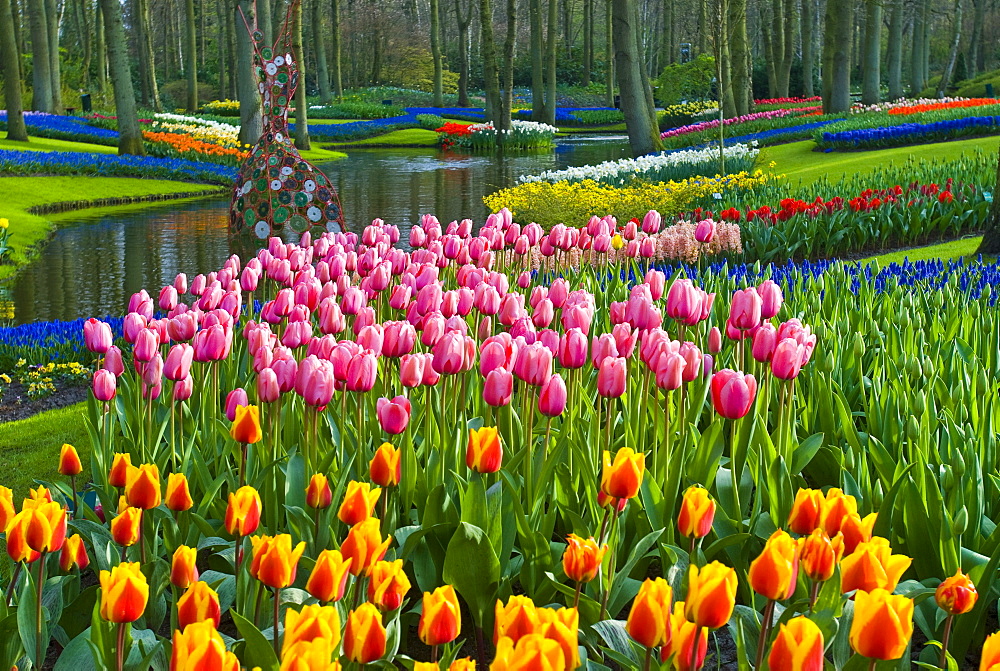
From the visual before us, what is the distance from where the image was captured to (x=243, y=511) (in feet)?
6.80

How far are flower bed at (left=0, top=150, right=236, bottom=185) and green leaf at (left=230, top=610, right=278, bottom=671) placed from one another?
1883 cm

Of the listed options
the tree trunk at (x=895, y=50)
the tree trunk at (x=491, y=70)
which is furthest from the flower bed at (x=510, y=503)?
the tree trunk at (x=895, y=50)

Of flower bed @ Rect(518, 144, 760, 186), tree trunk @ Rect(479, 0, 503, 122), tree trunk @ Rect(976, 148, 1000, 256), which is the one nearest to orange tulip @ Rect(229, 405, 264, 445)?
tree trunk @ Rect(976, 148, 1000, 256)

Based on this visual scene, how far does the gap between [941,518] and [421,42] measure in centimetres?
6254

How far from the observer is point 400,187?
64.2ft

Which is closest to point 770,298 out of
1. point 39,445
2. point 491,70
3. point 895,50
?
point 39,445

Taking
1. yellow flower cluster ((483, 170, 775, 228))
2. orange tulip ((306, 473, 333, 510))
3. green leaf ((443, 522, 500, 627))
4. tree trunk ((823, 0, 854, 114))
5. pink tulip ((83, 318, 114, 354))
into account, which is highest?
tree trunk ((823, 0, 854, 114))

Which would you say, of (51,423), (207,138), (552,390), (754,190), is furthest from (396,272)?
(207,138)

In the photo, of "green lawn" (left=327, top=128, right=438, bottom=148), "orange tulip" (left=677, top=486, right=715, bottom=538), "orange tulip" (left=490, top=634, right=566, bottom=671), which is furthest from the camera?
"green lawn" (left=327, top=128, right=438, bottom=148)

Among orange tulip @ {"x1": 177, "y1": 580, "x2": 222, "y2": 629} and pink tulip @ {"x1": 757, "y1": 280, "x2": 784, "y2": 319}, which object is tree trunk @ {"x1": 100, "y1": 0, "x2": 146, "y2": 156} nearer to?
pink tulip @ {"x1": 757, "y1": 280, "x2": 784, "y2": 319}

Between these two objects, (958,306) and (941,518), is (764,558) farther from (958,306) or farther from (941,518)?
(958,306)

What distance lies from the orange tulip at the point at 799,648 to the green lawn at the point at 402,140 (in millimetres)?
32676

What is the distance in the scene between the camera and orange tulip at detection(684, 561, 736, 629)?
1479mm

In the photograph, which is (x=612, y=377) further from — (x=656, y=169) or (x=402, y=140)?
(x=402, y=140)
